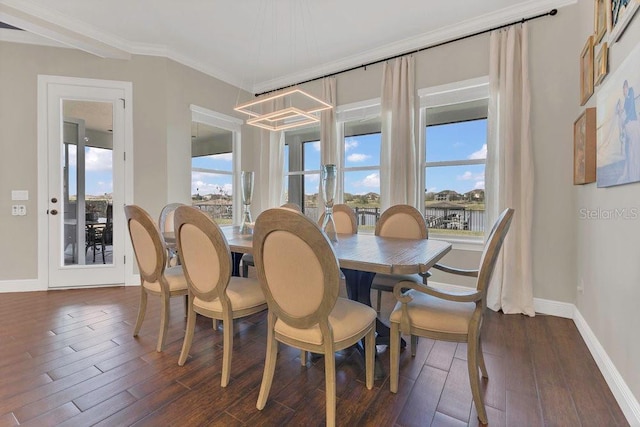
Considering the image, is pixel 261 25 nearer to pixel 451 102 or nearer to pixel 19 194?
pixel 451 102

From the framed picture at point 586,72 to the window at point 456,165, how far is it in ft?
2.71

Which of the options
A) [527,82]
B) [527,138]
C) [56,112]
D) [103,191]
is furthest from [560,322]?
[56,112]

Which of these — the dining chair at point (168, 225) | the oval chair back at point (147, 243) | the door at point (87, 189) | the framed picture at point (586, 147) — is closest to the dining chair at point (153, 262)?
the oval chair back at point (147, 243)

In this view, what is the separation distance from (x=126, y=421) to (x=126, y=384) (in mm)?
341

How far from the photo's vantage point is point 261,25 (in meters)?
3.28

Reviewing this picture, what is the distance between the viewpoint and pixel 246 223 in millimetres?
2719

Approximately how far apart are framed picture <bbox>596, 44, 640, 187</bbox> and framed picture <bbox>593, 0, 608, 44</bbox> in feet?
1.29

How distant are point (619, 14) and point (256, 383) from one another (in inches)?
121

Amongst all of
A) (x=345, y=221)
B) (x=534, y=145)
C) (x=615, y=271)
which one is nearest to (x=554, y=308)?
(x=615, y=271)

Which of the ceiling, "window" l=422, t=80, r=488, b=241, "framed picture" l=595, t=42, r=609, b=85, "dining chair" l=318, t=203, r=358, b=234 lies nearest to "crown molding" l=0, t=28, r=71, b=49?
the ceiling

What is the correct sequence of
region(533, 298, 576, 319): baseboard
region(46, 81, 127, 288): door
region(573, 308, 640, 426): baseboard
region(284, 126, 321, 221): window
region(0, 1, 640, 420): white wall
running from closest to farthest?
1. region(573, 308, 640, 426): baseboard
2. region(0, 1, 640, 420): white wall
3. region(533, 298, 576, 319): baseboard
4. region(46, 81, 127, 288): door
5. region(284, 126, 321, 221): window

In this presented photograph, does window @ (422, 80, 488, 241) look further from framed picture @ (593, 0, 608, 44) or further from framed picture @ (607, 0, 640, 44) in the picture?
framed picture @ (607, 0, 640, 44)

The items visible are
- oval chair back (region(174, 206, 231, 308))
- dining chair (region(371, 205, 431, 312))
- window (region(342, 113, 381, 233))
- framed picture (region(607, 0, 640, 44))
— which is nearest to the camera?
framed picture (region(607, 0, 640, 44))

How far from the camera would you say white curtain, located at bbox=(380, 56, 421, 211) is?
138 inches
